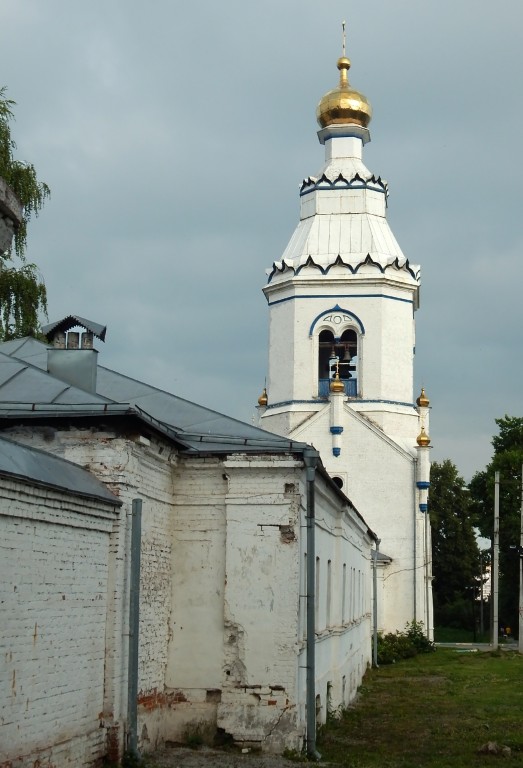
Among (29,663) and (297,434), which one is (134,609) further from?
(297,434)

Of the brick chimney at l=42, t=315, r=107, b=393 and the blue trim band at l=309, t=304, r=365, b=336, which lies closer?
the brick chimney at l=42, t=315, r=107, b=393

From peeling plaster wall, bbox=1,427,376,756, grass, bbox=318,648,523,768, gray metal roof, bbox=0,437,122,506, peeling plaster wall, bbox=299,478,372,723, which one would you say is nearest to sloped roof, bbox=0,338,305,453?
peeling plaster wall, bbox=1,427,376,756

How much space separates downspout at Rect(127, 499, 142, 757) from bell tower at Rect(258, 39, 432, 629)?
21.2 meters

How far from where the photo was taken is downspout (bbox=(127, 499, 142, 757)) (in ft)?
35.2

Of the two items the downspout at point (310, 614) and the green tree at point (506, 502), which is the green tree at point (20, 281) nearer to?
the downspout at point (310, 614)

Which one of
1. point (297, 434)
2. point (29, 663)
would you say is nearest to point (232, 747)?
point (29, 663)

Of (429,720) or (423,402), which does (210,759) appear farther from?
(423,402)

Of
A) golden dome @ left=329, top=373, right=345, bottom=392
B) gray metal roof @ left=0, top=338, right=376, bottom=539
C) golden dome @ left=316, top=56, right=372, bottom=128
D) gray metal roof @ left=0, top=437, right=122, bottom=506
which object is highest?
golden dome @ left=316, top=56, right=372, bottom=128

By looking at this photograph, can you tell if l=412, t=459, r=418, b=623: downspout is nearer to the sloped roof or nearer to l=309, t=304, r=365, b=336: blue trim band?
l=309, t=304, r=365, b=336: blue trim band

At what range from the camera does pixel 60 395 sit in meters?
11.0

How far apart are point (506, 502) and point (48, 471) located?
3715 cm

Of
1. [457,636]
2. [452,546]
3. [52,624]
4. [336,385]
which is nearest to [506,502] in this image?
[452,546]

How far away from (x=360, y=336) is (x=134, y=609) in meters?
22.3

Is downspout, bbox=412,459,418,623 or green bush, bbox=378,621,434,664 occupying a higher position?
downspout, bbox=412,459,418,623
